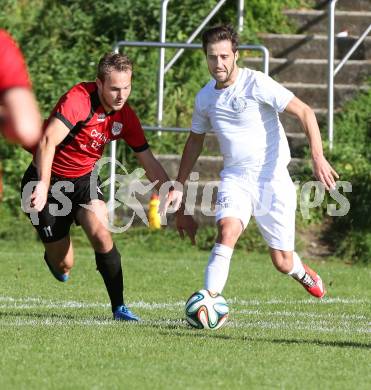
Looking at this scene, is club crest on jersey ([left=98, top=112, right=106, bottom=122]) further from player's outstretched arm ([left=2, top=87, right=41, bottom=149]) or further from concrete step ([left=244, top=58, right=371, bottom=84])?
concrete step ([left=244, top=58, right=371, bottom=84])

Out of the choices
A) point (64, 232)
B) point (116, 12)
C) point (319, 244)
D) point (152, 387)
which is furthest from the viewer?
point (116, 12)

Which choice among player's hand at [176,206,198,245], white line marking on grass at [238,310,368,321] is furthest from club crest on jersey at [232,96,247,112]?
white line marking on grass at [238,310,368,321]

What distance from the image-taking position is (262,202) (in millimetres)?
8992

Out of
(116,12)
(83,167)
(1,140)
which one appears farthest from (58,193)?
(116,12)

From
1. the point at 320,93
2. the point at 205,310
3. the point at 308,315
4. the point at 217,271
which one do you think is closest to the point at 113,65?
the point at 217,271

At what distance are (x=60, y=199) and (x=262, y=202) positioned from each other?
4.89ft

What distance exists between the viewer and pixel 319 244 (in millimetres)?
14844

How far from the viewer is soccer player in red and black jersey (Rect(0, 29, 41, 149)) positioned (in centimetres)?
443

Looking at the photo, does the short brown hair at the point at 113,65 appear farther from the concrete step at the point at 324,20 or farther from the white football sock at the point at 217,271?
the concrete step at the point at 324,20

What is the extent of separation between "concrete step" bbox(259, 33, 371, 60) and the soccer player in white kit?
8.37 meters

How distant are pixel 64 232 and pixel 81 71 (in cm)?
740

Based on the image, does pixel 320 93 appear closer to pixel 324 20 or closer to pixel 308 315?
pixel 324 20

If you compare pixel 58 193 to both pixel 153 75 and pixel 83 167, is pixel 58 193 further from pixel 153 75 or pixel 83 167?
pixel 153 75

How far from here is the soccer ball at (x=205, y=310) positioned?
8.31 meters
